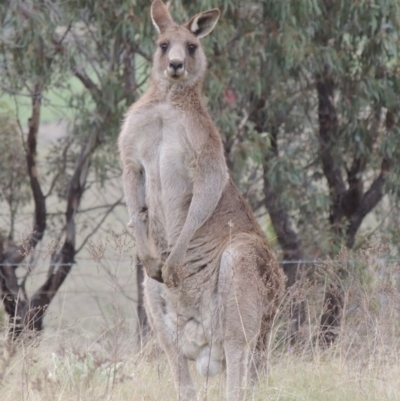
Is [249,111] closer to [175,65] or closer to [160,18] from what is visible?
[160,18]

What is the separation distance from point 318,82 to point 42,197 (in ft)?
9.83

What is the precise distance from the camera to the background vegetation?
904 centimetres

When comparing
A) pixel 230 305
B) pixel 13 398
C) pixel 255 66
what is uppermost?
pixel 255 66

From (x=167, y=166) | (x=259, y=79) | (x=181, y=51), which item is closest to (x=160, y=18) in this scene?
(x=181, y=51)

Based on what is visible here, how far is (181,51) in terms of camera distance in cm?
581

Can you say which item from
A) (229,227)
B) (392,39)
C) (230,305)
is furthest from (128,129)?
(392,39)

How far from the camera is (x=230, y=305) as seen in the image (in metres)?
5.34

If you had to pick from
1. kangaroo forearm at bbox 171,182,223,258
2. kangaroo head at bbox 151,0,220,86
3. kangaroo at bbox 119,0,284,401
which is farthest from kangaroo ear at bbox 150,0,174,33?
kangaroo forearm at bbox 171,182,223,258

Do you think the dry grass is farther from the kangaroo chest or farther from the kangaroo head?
the kangaroo head

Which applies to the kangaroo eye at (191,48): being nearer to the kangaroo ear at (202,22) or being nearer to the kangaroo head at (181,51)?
the kangaroo head at (181,51)

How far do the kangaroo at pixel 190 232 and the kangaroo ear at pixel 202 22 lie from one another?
0.03 feet

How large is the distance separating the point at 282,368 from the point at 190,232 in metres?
→ 1.05

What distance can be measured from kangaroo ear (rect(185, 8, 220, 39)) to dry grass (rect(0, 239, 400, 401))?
1545 mm

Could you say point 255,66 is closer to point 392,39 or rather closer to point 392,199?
point 392,39
